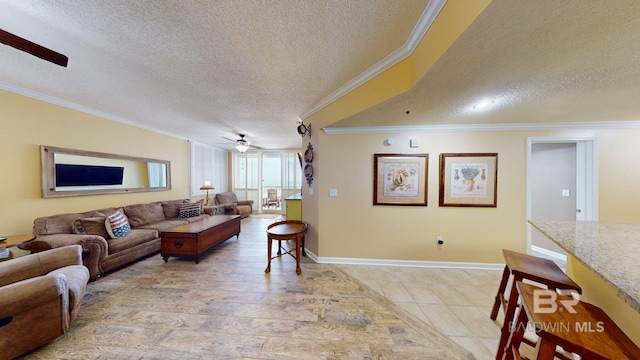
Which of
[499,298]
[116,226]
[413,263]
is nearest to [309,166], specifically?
[413,263]

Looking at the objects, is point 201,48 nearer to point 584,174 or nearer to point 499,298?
point 499,298

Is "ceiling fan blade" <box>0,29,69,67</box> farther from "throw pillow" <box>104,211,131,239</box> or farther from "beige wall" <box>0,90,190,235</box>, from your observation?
"throw pillow" <box>104,211,131,239</box>

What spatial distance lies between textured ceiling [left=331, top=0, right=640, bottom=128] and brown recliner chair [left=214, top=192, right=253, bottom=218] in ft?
15.6

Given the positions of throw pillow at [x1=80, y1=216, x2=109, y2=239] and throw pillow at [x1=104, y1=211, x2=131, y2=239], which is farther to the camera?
throw pillow at [x1=104, y1=211, x2=131, y2=239]

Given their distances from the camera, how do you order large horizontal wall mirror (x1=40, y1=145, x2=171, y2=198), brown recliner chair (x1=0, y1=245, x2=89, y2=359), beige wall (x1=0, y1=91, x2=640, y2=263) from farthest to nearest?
1. large horizontal wall mirror (x1=40, y1=145, x2=171, y2=198)
2. beige wall (x1=0, y1=91, x2=640, y2=263)
3. brown recliner chair (x1=0, y1=245, x2=89, y2=359)

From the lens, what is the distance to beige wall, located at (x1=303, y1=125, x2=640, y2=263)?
2.63 meters

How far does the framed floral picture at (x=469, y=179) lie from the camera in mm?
2799

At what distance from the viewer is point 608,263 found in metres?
0.95

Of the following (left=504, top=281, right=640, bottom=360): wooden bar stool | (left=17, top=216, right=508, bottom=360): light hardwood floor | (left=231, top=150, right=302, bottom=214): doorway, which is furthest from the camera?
(left=231, top=150, right=302, bottom=214): doorway

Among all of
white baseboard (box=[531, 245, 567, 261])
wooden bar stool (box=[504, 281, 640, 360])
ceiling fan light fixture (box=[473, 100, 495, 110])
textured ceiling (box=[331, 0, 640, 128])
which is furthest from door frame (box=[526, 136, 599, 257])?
wooden bar stool (box=[504, 281, 640, 360])

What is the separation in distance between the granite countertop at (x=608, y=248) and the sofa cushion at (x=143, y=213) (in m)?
5.54

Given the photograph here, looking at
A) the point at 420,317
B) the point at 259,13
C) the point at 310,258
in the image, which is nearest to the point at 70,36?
the point at 259,13

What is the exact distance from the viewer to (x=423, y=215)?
2.91 meters

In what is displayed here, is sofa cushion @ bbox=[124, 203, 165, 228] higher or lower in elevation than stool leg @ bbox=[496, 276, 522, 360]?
higher
